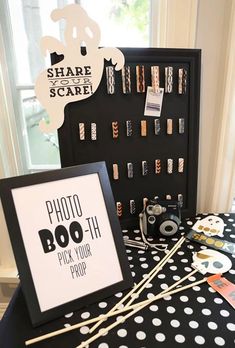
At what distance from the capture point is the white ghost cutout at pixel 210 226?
3.10 feet

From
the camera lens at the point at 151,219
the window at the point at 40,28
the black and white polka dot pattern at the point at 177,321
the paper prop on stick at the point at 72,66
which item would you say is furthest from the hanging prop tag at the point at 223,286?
the window at the point at 40,28

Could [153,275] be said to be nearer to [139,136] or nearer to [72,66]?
[139,136]

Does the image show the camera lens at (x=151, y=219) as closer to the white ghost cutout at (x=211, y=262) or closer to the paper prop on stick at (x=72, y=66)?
the white ghost cutout at (x=211, y=262)

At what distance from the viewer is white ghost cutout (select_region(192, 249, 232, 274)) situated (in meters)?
0.77

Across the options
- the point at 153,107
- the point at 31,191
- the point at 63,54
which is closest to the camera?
the point at 31,191

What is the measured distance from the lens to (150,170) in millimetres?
970

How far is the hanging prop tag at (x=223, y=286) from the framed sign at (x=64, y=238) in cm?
23

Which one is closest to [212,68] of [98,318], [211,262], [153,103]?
[153,103]

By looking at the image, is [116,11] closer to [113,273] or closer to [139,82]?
[139,82]

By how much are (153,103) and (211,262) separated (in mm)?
550

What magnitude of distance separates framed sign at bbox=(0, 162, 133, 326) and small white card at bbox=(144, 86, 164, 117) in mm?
286

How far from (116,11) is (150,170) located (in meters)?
0.64

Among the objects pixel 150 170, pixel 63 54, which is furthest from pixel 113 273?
pixel 63 54

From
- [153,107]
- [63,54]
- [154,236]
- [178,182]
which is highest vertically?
[63,54]
